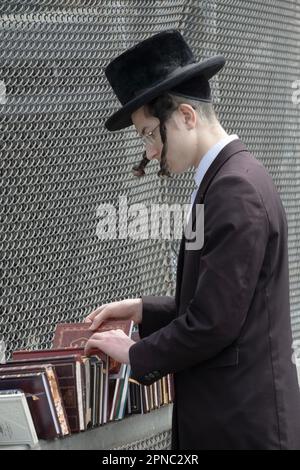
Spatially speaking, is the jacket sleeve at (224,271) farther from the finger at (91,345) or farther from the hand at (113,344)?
the finger at (91,345)

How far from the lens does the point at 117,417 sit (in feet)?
11.9

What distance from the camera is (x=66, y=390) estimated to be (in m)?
3.43

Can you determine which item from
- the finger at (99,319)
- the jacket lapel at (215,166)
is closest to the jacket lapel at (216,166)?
the jacket lapel at (215,166)

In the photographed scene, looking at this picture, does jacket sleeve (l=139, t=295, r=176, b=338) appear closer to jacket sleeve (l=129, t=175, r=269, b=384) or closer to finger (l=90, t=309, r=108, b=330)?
finger (l=90, t=309, r=108, b=330)

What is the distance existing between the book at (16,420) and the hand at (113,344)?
0.98 ft

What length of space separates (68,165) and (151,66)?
143 cm

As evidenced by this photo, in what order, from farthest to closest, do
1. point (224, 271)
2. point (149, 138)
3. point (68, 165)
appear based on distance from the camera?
point (68, 165) → point (149, 138) → point (224, 271)

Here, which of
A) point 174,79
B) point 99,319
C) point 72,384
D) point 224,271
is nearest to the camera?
point 224,271

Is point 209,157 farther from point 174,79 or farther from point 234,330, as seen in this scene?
point 234,330

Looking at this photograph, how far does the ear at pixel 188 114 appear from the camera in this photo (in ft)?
10.4

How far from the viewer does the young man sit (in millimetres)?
3021

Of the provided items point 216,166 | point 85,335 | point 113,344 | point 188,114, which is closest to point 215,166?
point 216,166
